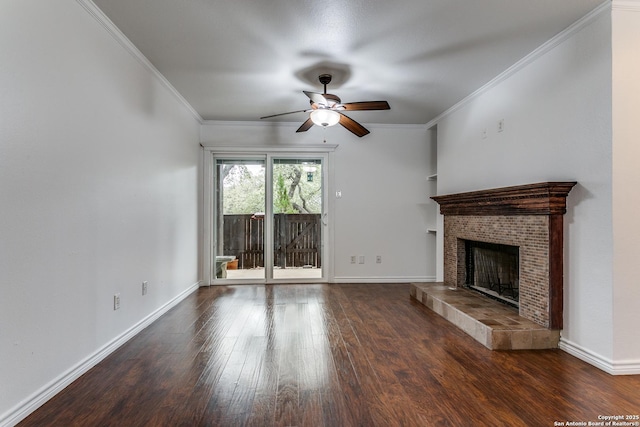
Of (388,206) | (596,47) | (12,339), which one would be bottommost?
(12,339)

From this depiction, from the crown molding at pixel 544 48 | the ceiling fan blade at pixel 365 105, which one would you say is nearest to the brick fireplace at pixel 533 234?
the crown molding at pixel 544 48

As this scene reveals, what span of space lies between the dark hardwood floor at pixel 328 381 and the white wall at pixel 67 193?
0.96 ft

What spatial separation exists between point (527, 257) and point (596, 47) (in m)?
1.61

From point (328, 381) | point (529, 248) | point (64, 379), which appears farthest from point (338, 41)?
point (64, 379)

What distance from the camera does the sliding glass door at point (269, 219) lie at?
504cm

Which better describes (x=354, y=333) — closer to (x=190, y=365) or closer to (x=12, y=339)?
(x=190, y=365)

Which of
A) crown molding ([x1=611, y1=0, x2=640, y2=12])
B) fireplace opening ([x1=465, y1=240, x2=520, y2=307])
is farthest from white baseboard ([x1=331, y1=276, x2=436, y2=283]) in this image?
crown molding ([x1=611, y1=0, x2=640, y2=12])

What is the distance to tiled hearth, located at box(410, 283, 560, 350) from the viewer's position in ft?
8.32

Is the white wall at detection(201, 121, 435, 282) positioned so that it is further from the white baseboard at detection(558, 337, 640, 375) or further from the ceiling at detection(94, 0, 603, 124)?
the white baseboard at detection(558, 337, 640, 375)

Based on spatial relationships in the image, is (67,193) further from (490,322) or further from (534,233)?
(534,233)

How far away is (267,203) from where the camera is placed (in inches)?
198

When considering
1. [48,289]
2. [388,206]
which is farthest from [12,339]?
[388,206]

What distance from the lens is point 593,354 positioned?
7.50 ft

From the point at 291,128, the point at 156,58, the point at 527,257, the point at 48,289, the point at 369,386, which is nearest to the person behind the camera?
the point at 48,289
